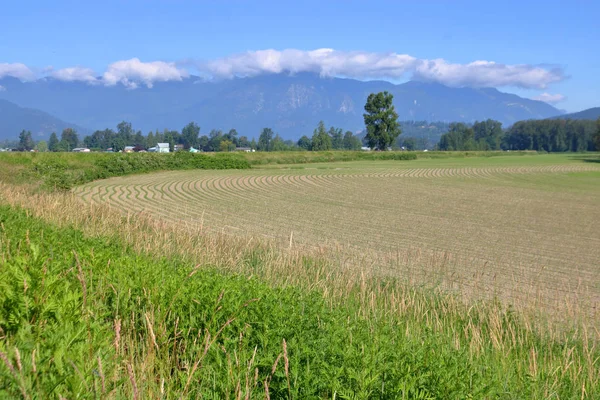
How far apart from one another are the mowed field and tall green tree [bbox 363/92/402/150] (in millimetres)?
70541

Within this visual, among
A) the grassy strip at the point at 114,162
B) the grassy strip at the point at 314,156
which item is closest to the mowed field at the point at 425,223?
the grassy strip at the point at 114,162

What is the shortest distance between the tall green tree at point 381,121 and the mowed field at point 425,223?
231ft

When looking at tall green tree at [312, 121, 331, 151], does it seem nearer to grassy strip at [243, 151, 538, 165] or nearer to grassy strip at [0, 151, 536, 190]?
grassy strip at [243, 151, 538, 165]

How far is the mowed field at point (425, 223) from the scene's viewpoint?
41.8 feet

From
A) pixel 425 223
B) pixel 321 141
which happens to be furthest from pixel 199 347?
pixel 321 141

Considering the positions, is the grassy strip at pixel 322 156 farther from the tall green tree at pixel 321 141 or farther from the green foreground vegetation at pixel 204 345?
the green foreground vegetation at pixel 204 345

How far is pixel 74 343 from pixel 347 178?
48223mm

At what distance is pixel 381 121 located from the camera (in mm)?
118438

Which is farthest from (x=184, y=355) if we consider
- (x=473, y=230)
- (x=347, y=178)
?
(x=347, y=178)

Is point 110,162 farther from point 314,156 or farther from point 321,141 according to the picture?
point 321,141

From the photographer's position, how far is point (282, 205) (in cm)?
2947

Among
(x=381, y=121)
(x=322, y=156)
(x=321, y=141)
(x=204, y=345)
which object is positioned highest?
(x=381, y=121)

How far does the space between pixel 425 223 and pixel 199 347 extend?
20092 mm

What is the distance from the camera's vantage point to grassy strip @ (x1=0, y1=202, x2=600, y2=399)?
3.49m
